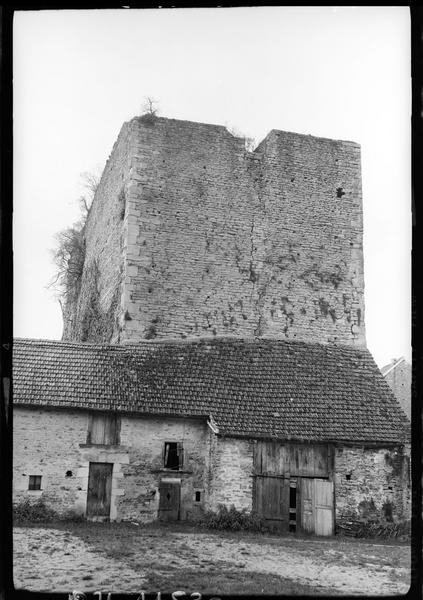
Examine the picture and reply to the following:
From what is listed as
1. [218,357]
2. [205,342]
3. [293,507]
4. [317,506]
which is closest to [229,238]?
[205,342]

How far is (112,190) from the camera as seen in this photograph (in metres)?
19.8

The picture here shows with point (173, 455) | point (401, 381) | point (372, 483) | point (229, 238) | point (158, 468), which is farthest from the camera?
point (401, 381)

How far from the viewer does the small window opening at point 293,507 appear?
13.8 m

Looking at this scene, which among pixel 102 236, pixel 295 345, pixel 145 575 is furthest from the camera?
pixel 102 236

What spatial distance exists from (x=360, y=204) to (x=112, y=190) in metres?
8.21

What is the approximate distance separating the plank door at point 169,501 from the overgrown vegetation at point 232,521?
0.71 m

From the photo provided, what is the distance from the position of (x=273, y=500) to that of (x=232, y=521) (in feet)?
3.87

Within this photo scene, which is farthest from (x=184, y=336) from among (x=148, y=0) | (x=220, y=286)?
(x=148, y=0)

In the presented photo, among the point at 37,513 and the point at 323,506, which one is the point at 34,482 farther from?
the point at 323,506

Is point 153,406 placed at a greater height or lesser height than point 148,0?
lesser

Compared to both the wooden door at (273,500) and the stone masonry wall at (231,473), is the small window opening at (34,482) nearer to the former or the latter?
the stone masonry wall at (231,473)

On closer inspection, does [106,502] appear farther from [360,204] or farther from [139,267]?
[360,204]

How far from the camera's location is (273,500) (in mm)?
13789

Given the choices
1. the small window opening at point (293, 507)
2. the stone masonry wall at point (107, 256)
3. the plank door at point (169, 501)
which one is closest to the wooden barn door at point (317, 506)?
the small window opening at point (293, 507)
